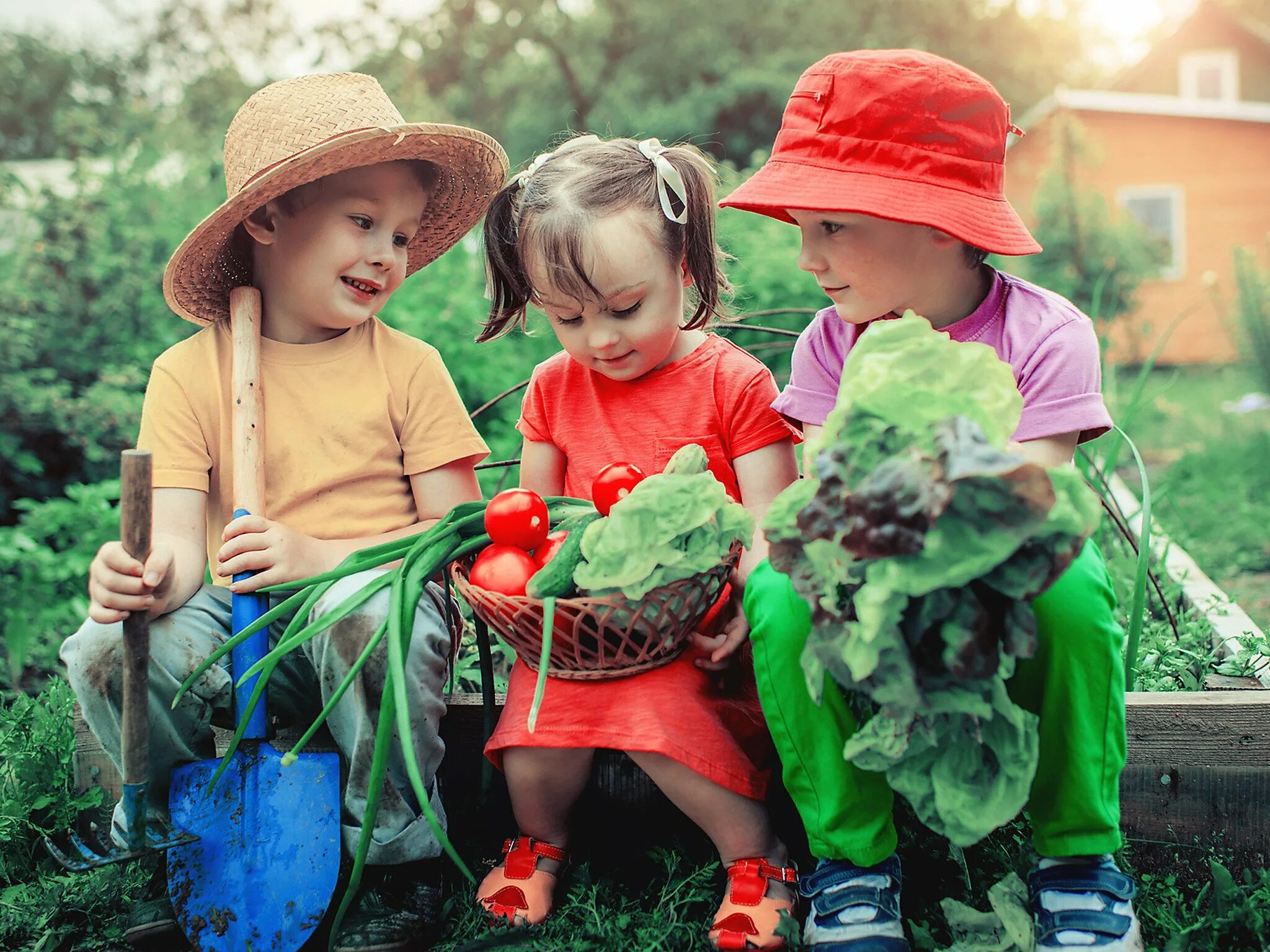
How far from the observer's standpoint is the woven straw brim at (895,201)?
5.53ft

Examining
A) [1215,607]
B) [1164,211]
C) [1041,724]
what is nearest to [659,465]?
[1041,724]

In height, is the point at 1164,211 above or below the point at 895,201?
above

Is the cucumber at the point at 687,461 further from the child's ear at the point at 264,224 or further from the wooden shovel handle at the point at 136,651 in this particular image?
the child's ear at the point at 264,224

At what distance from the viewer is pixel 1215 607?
243 centimetres

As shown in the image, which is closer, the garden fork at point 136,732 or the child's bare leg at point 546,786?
the garden fork at point 136,732

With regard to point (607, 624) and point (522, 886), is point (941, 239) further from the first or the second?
point (522, 886)

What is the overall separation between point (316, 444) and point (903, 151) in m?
1.22

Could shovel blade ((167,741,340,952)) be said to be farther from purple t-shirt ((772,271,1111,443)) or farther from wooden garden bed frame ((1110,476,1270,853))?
wooden garden bed frame ((1110,476,1270,853))

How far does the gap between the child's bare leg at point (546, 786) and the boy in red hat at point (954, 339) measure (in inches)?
14.9

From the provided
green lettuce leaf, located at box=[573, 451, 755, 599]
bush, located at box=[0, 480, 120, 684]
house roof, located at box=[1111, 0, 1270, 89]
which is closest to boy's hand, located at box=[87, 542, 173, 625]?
green lettuce leaf, located at box=[573, 451, 755, 599]

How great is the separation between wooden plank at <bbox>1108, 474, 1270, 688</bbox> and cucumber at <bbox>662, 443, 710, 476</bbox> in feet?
3.83

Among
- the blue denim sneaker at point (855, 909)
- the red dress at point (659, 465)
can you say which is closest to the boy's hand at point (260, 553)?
the red dress at point (659, 465)

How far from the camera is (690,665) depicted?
1.78m

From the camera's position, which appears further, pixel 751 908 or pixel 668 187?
pixel 668 187
